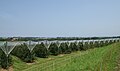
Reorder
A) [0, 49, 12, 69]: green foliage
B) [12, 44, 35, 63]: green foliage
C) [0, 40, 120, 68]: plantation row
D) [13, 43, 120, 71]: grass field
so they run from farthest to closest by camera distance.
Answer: [12, 44, 35, 63]: green foliage → [0, 40, 120, 68]: plantation row → [0, 49, 12, 69]: green foliage → [13, 43, 120, 71]: grass field

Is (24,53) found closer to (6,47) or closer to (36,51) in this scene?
(36,51)

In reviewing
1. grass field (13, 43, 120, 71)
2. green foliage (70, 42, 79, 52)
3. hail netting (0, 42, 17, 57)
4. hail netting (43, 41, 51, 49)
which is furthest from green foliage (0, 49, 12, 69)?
green foliage (70, 42, 79, 52)

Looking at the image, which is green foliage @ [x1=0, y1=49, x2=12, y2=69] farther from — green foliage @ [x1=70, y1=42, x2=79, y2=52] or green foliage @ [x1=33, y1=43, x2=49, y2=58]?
green foliage @ [x1=70, y1=42, x2=79, y2=52]

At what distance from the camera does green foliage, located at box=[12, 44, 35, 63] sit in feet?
211

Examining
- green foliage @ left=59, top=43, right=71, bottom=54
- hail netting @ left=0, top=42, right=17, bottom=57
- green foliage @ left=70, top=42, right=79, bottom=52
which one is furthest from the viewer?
green foliage @ left=70, top=42, right=79, bottom=52

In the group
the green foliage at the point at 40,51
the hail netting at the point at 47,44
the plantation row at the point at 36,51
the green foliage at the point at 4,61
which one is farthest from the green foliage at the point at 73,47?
the green foliage at the point at 4,61

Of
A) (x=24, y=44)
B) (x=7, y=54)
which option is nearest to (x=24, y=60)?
(x=24, y=44)

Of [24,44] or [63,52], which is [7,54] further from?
[63,52]

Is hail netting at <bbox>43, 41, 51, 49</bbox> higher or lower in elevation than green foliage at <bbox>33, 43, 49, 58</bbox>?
higher

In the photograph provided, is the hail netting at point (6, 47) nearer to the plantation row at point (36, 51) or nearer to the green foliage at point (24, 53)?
the plantation row at point (36, 51)

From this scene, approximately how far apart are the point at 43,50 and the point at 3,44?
19.6 m

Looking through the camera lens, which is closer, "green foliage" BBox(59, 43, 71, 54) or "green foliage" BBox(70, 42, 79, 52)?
"green foliage" BBox(59, 43, 71, 54)

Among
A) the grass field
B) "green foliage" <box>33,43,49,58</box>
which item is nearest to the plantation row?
"green foliage" <box>33,43,49,58</box>

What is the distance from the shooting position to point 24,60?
64188 millimetres
